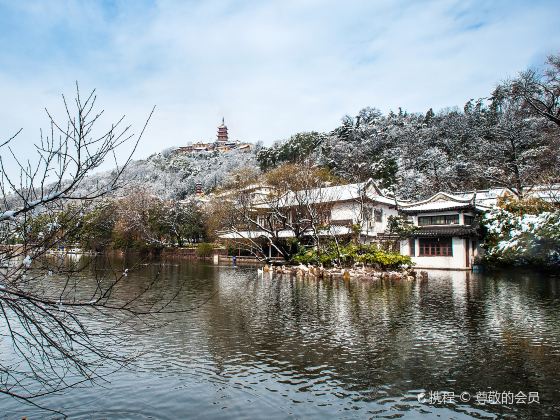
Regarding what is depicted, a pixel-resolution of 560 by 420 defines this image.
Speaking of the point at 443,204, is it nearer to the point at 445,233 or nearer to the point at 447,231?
the point at 447,231

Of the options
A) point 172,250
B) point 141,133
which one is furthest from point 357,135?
point 141,133

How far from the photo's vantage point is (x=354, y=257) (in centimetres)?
2805

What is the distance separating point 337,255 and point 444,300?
12.0 meters

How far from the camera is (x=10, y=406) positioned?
22.2ft

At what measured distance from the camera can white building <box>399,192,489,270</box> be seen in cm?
3325

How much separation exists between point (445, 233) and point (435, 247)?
1865 mm

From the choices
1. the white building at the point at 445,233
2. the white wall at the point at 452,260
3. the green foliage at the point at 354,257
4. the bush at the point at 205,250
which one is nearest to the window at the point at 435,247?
the white building at the point at 445,233

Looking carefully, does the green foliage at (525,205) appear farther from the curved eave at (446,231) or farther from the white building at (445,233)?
the curved eave at (446,231)

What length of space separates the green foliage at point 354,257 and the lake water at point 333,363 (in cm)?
1038

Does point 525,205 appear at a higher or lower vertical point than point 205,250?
higher

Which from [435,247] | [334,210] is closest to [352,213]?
[334,210]

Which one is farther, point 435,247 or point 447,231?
point 435,247

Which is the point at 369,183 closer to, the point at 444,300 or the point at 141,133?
the point at 444,300

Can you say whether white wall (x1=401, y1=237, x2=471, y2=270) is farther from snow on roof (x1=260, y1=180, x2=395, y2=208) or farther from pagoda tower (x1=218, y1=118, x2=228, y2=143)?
pagoda tower (x1=218, y1=118, x2=228, y2=143)
